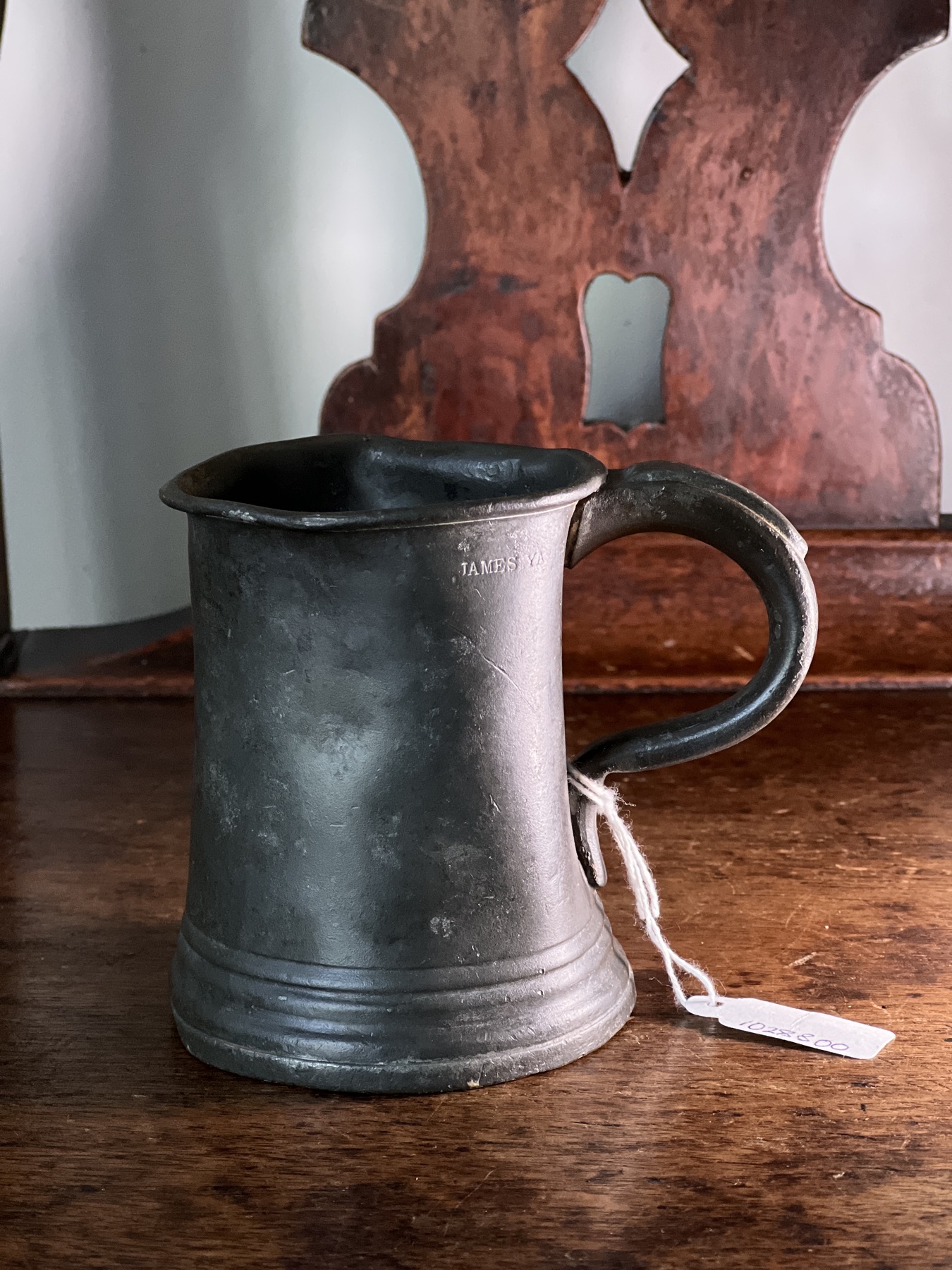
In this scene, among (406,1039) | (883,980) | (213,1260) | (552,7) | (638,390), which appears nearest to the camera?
(213,1260)

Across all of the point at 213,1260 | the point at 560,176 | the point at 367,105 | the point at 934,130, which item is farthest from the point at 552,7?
the point at 213,1260

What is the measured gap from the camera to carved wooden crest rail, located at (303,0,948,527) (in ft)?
3.61

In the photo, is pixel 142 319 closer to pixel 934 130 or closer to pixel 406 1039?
pixel 934 130

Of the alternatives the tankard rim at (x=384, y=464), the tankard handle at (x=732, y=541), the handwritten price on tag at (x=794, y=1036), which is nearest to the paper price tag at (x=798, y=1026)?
the handwritten price on tag at (x=794, y=1036)

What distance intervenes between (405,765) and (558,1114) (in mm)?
150

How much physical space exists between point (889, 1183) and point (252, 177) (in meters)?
1.01

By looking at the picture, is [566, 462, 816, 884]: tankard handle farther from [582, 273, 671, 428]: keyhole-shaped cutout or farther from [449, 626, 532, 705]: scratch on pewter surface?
[582, 273, 671, 428]: keyhole-shaped cutout

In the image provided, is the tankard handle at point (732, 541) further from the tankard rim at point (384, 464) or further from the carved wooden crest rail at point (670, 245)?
the carved wooden crest rail at point (670, 245)

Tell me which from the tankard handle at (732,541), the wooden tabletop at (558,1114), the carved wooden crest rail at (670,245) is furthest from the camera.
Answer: the carved wooden crest rail at (670,245)

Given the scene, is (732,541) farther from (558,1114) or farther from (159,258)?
(159,258)

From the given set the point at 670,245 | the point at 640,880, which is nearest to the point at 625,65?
the point at 670,245

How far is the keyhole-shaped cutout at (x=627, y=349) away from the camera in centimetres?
125

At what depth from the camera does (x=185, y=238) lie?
50.3 inches

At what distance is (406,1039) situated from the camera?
0.60 metres
